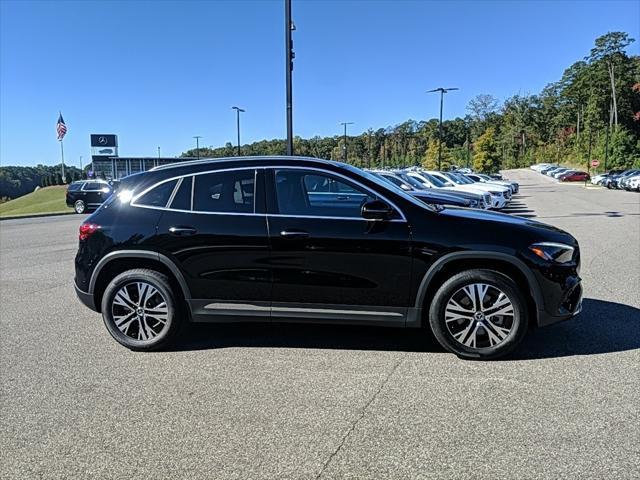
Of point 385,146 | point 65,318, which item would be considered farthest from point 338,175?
point 385,146

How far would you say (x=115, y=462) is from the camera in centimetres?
301

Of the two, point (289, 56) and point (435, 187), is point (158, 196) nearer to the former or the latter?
point (289, 56)

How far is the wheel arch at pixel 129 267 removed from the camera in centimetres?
479

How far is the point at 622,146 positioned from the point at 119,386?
270 feet

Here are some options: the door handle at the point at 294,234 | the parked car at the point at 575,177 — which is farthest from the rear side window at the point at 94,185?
the parked car at the point at 575,177

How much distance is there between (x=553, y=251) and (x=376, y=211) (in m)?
1.57

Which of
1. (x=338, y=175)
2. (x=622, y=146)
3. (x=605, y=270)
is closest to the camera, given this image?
(x=338, y=175)

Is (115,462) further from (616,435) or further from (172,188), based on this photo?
(616,435)

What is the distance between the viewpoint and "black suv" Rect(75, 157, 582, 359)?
446cm

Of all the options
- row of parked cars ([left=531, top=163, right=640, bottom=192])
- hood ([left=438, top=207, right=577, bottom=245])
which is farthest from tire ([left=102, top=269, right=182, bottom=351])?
row of parked cars ([left=531, top=163, right=640, bottom=192])

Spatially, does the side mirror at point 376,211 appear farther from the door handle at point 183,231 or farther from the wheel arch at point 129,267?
the wheel arch at point 129,267

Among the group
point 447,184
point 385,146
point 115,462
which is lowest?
point 115,462

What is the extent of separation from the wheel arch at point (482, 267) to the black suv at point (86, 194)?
2624cm

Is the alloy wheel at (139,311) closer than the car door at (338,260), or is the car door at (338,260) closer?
the car door at (338,260)
